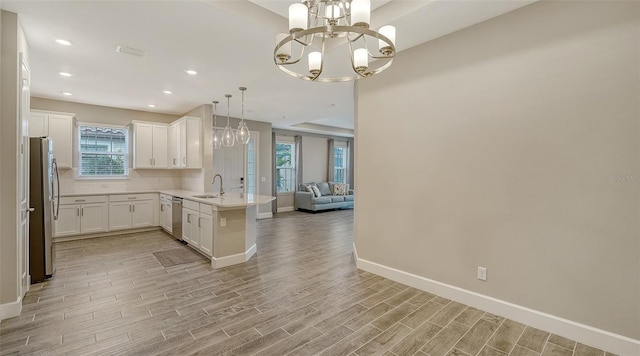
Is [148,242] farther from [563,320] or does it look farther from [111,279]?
[563,320]

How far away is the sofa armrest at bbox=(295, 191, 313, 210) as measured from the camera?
28.9ft

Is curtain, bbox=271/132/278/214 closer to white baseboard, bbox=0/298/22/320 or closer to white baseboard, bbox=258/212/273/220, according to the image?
white baseboard, bbox=258/212/273/220

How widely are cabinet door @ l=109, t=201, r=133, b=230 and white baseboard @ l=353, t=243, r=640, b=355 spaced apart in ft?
17.5

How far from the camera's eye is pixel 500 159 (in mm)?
2605

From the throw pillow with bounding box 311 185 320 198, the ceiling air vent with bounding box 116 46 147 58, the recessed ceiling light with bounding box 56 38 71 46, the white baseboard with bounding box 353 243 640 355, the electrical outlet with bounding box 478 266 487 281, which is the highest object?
the recessed ceiling light with bounding box 56 38 71 46

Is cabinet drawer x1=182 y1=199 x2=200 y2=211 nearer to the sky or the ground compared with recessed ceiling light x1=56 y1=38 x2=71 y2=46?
nearer to the ground

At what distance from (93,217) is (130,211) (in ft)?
1.98

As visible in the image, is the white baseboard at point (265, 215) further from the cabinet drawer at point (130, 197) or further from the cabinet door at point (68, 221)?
the cabinet door at point (68, 221)

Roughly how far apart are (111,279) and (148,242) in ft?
6.13

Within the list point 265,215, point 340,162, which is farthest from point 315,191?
point 340,162

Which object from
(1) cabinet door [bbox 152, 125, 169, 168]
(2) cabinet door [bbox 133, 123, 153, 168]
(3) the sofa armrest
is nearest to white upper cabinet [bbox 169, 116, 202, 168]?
(1) cabinet door [bbox 152, 125, 169, 168]

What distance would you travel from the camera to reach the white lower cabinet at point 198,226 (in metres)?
4.04

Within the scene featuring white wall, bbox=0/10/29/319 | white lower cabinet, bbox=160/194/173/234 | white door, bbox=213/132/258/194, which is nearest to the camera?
white wall, bbox=0/10/29/319

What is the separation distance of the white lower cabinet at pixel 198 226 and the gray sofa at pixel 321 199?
14.4 ft
